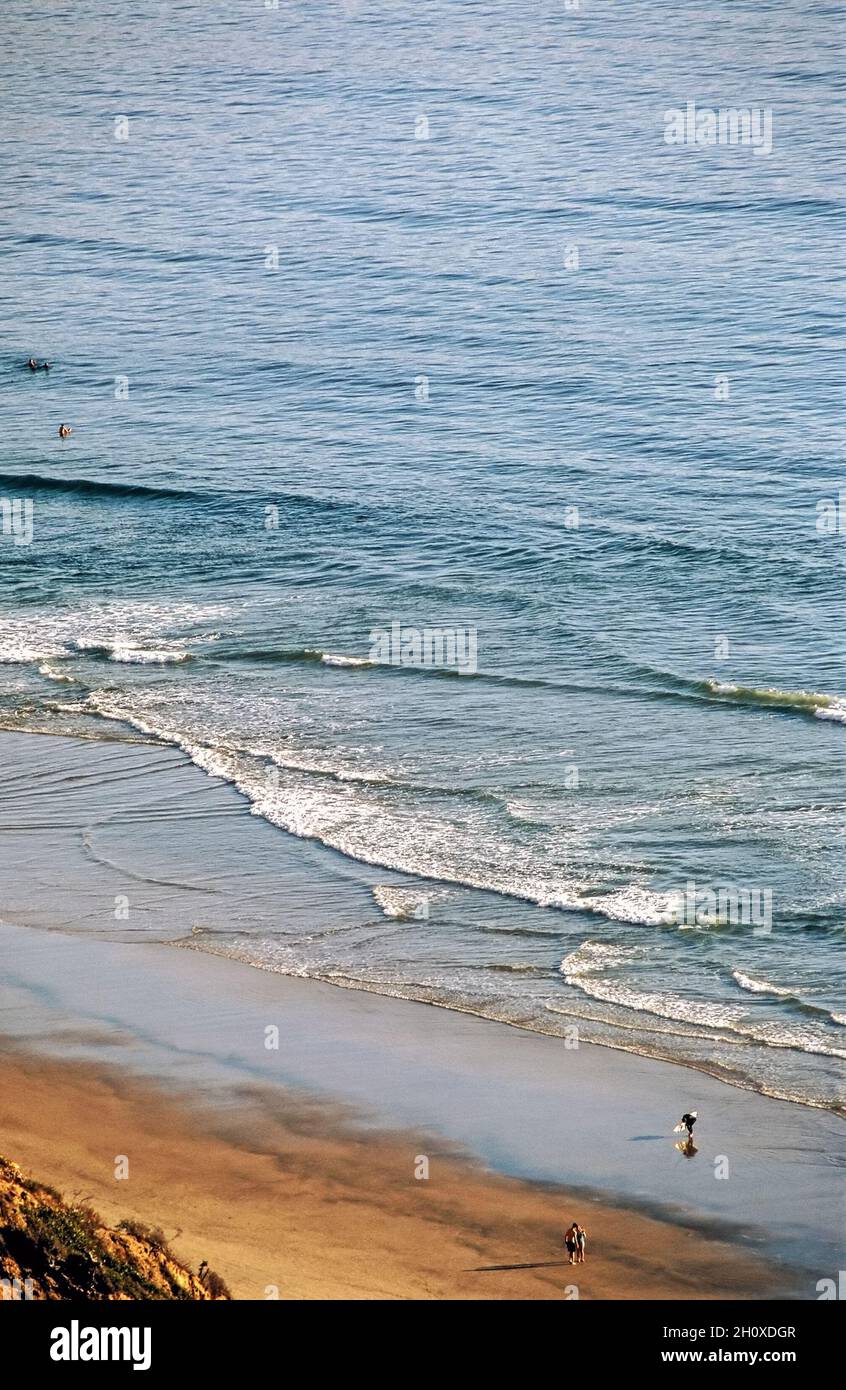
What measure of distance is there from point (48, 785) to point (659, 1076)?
44.2ft

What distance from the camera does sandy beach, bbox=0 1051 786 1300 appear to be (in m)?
16.3

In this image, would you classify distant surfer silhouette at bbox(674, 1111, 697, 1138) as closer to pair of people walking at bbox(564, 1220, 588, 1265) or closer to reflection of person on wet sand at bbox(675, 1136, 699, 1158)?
reflection of person on wet sand at bbox(675, 1136, 699, 1158)

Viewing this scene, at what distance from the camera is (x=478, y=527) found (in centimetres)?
4159

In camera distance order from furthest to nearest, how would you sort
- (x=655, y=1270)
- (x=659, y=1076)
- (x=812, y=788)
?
(x=812, y=788) → (x=659, y=1076) → (x=655, y=1270)

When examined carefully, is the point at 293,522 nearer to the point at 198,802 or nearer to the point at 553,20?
the point at 198,802

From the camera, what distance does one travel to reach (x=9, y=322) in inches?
2448

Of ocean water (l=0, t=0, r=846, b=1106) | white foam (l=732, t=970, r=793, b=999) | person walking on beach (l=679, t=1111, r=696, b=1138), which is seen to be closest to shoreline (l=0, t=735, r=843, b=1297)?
person walking on beach (l=679, t=1111, r=696, b=1138)

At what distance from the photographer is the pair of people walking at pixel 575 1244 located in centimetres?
1650

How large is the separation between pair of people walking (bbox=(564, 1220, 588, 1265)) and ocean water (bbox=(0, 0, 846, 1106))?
4.14m

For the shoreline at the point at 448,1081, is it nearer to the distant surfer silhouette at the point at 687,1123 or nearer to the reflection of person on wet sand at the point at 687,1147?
the reflection of person on wet sand at the point at 687,1147

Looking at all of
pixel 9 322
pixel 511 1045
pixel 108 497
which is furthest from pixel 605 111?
pixel 511 1045

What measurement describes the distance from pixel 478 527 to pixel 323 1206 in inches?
1031

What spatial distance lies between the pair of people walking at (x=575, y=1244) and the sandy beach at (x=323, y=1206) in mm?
139
